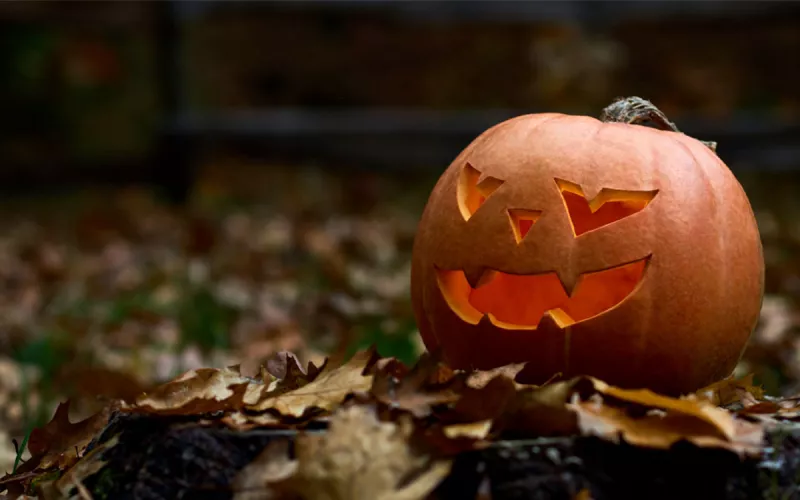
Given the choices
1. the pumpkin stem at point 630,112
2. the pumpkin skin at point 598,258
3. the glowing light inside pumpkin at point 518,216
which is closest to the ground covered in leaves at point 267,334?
the pumpkin skin at point 598,258

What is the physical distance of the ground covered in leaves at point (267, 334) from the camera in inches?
62.7

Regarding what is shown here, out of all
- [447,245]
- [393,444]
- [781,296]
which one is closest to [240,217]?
[781,296]

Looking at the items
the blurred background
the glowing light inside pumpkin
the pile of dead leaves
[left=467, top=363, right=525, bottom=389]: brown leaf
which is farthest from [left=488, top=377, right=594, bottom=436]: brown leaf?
the blurred background

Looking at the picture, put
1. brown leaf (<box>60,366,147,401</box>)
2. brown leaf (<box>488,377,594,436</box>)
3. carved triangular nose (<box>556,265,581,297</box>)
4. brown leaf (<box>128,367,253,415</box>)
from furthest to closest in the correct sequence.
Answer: brown leaf (<box>60,366,147,401</box>) < carved triangular nose (<box>556,265,581,297</box>) < brown leaf (<box>128,367,253,415</box>) < brown leaf (<box>488,377,594,436</box>)

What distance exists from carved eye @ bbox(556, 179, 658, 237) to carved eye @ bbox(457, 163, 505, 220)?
5.3 inches

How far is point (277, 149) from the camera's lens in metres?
7.04

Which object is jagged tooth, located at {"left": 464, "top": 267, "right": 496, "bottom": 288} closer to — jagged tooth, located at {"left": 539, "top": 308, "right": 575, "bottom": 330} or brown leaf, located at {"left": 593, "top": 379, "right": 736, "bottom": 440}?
jagged tooth, located at {"left": 539, "top": 308, "right": 575, "bottom": 330}

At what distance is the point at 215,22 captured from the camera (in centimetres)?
913

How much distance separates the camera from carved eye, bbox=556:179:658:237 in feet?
6.16

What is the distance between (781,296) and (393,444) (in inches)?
122

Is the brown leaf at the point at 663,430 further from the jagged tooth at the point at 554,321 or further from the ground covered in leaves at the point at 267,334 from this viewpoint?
the jagged tooth at the point at 554,321

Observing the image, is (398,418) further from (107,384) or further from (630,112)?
(107,384)

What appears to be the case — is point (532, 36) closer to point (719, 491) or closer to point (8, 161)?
point (8, 161)

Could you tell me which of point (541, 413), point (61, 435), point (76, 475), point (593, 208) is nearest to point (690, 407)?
point (541, 413)
